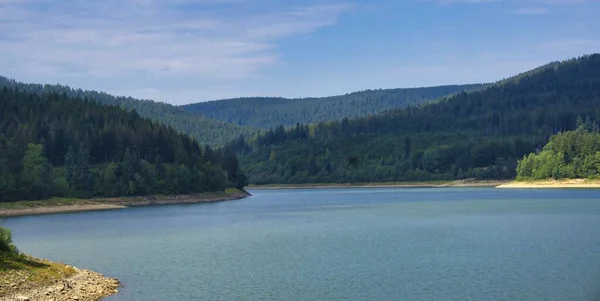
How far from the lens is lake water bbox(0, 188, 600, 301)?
159ft

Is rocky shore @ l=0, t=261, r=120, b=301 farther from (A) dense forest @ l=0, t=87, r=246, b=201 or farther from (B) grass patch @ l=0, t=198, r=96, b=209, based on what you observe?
(A) dense forest @ l=0, t=87, r=246, b=201

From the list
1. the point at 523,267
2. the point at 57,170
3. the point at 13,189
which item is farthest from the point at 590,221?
the point at 57,170

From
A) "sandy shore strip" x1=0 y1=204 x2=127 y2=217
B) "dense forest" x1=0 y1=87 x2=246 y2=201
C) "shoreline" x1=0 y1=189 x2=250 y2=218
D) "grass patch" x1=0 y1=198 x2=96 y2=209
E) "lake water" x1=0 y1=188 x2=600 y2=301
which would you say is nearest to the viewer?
"lake water" x1=0 y1=188 x2=600 y2=301

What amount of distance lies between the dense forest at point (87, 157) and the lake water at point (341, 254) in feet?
82.4

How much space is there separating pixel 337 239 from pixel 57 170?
9388 cm

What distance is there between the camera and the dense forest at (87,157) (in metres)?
141

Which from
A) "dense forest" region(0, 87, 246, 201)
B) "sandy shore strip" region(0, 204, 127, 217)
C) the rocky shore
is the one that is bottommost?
"sandy shore strip" region(0, 204, 127, 217)

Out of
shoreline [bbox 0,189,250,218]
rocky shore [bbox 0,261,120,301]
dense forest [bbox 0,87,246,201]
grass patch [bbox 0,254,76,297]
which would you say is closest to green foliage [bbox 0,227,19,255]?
grass patch [bbox 0,254,76,297]

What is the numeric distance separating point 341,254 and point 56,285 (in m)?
28.0

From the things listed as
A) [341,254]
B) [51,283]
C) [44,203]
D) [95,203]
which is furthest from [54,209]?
[51,283]

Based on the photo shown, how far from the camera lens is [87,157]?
16438cm

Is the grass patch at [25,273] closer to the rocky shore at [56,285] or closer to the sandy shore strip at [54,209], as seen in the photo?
the rocky shore at [56,285]

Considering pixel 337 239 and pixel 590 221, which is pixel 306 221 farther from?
pixel 590 221

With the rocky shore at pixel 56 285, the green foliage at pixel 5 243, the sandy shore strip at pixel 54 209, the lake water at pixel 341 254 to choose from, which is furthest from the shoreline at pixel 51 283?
the sandy shore strip at pixel 54 209
